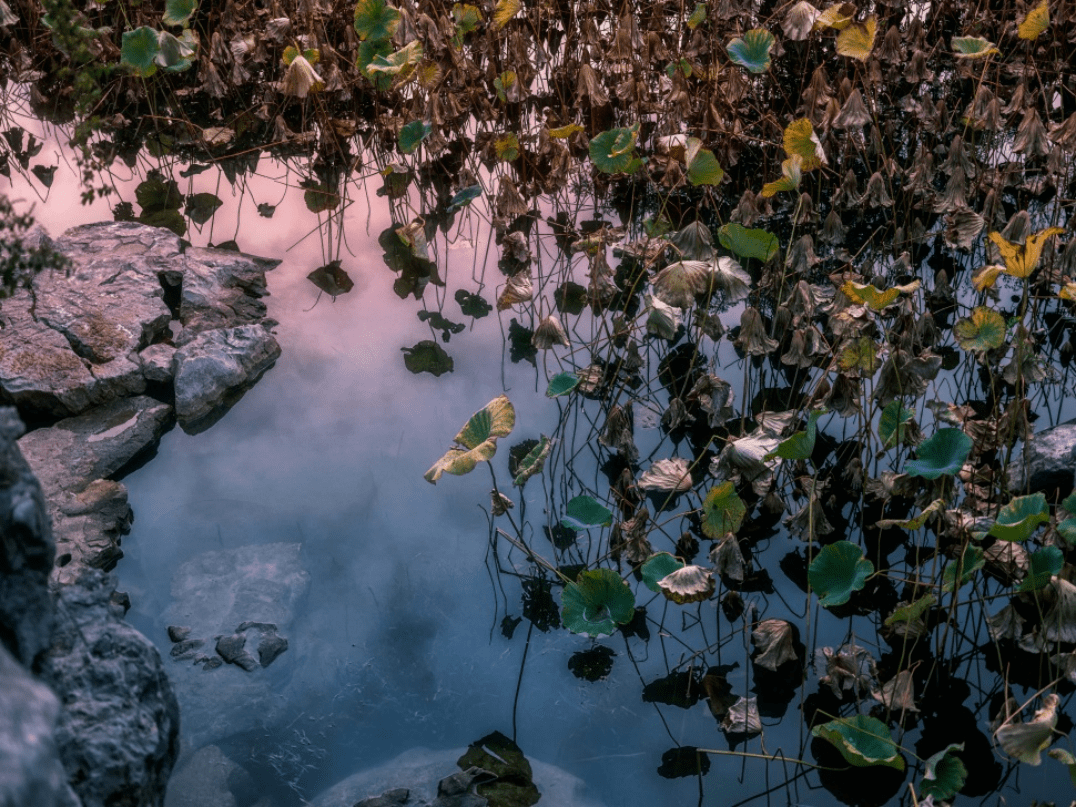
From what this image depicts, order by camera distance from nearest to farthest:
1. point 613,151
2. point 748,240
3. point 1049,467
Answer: point 1049,467
point 748,240
point 613,151

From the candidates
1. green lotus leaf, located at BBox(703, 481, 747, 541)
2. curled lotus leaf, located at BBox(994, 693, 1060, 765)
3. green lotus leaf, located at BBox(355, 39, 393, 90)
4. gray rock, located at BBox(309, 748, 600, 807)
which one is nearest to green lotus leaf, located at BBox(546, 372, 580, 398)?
green lotus leaf, located at BBox(703, 481, 747, 541)

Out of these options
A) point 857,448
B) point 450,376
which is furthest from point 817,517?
point 450,376

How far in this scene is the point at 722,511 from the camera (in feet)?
5.32

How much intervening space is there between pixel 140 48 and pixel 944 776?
2.56 metres

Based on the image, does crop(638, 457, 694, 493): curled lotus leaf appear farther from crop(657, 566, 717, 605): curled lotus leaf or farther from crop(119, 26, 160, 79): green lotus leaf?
crop(119, 26, 160, 79): green lotus leaf

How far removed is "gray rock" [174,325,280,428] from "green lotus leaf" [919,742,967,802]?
4.97ft

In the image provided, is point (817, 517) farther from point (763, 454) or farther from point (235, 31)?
point (235, 31)

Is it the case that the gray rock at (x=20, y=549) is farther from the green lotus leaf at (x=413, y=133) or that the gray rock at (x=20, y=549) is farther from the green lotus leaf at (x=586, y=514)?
the green lotus leaf at (x=413, y=133)

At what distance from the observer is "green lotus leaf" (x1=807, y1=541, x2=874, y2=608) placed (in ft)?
4.77

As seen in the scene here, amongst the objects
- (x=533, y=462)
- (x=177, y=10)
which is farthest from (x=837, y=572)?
(x=177, y=10)

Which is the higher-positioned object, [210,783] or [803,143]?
[803,143]

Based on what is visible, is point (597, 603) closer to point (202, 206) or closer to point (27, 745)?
point (27, 745)

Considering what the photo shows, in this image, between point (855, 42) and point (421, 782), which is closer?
point (421, 782)

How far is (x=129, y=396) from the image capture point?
206 centimetres
